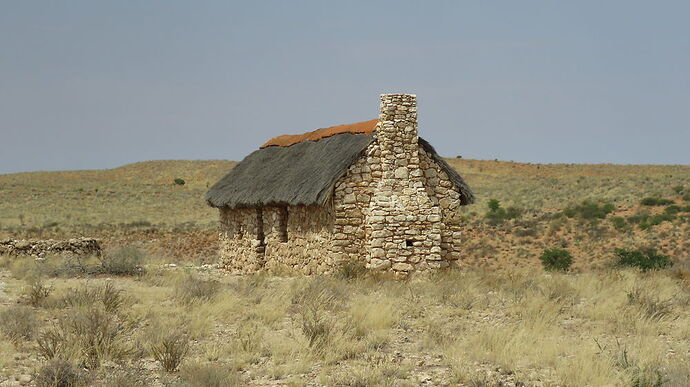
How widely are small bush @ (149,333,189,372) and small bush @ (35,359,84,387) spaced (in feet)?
3.62

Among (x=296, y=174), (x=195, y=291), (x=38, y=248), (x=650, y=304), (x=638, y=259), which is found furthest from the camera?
(x=638, y=259)

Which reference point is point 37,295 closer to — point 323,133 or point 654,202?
point 323,133

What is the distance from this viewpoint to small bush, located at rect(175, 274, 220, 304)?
14.0 m

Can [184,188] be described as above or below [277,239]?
above

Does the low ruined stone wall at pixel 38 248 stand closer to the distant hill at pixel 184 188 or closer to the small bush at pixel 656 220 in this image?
the distant hill at pixel 184 188

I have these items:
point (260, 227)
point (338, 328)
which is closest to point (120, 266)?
point (260, 227)

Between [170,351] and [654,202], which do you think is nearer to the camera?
[170,351]

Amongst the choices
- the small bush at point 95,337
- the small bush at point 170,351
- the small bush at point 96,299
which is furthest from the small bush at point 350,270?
the small bush at point 170,351

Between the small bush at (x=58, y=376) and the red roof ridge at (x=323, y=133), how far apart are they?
10.5 metres

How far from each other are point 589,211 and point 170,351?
31407 mm

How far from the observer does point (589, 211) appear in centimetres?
3791

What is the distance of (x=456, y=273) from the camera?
17172 mm

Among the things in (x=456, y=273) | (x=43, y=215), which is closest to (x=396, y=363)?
(x=456, y=273)

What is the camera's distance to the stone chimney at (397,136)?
17.5 meters
